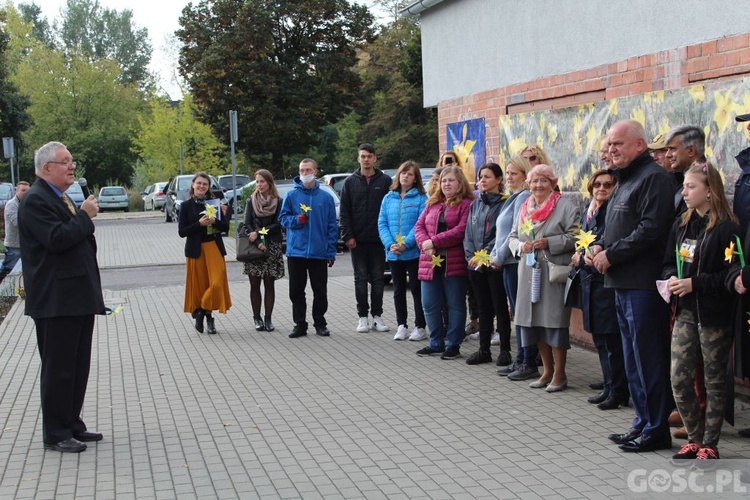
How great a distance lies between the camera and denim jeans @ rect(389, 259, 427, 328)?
11070mm

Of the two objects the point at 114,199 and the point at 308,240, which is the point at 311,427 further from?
the point at 114,199

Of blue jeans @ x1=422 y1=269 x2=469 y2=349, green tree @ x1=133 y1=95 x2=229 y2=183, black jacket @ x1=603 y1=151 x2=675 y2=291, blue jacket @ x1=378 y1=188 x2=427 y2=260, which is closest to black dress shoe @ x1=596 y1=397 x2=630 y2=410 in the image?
black jacket @ x1=603 y1=151 x2=675 y2=291

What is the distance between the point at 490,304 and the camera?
973cm

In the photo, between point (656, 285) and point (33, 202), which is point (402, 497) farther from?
point (33, 202)

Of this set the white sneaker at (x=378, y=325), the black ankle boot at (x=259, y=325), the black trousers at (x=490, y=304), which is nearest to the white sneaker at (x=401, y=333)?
the white sneaker at (x=378, y=325)

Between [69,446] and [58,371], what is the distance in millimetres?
525

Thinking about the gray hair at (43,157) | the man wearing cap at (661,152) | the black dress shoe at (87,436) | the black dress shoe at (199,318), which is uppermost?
the gray hair at (43,157)

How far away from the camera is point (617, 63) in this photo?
31.7ft

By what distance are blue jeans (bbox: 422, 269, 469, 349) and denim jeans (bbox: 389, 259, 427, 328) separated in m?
0.79

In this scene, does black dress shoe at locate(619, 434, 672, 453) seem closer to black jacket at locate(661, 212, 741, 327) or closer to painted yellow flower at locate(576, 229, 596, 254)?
black jacket at locate(661, 212, 741, 327)

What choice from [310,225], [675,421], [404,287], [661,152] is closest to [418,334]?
[404,287]

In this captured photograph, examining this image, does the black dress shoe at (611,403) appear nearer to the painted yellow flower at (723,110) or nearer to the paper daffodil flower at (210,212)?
the painted yellow flower at (723,110)

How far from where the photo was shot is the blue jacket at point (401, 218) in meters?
10.8

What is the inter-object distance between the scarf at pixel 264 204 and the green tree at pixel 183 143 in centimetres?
4045
